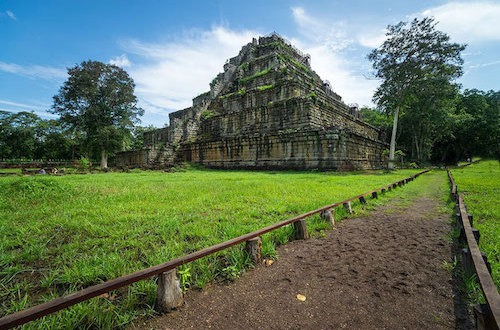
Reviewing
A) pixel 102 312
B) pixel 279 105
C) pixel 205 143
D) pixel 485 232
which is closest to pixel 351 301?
pixel 102 312

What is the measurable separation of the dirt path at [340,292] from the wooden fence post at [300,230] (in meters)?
0.12

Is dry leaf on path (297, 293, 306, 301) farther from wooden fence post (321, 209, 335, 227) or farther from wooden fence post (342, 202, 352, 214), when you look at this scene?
wooden fence post (342, 202, 352, 214)

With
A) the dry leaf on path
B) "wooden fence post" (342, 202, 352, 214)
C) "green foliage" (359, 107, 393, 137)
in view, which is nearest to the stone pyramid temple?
"green foliage" (359, 107, 393, 137)

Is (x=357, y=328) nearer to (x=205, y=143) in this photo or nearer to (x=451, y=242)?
(x=451, y=242)

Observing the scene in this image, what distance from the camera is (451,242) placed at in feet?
11.0

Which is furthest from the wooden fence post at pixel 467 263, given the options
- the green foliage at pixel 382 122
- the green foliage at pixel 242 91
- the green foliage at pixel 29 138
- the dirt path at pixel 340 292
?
the green foliage at pixel 29 138

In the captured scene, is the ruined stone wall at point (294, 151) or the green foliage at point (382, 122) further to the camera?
the green foliage at point (382, 122)

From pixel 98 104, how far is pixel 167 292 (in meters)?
28.5

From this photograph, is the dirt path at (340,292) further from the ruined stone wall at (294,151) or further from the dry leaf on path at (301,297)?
the ruined stone wall at (294,151)

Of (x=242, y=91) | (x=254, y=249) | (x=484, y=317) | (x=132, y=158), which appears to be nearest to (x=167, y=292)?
(x=254, y=249)

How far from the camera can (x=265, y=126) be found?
19.2 meters

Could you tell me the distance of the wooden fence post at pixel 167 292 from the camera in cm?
194

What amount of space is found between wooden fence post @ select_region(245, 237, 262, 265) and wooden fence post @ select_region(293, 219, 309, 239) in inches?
39.2

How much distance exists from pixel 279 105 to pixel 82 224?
16358mm
